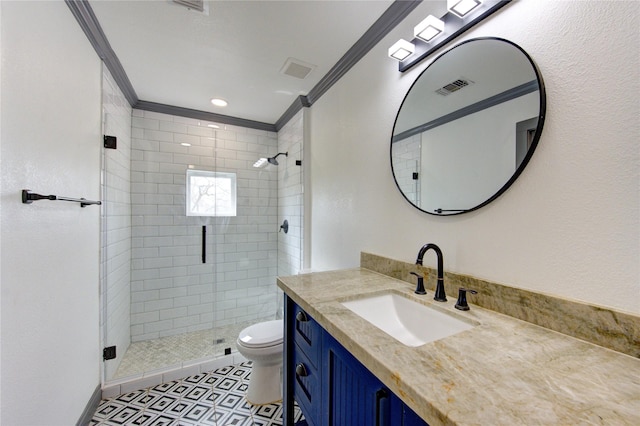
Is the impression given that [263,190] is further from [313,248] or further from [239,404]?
[239,404]

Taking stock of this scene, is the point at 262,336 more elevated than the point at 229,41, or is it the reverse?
the point at 229,41

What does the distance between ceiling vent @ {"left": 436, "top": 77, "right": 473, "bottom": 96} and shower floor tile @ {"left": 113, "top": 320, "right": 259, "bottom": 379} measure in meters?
2.47

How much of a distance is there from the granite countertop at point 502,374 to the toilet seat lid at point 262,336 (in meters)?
1.04

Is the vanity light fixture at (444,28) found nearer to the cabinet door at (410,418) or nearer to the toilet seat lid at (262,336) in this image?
the cabinet door at (410,418)

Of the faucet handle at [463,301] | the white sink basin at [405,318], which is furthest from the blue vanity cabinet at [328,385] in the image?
the faucet handle at [463,301]

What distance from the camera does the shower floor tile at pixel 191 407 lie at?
5.12 ft

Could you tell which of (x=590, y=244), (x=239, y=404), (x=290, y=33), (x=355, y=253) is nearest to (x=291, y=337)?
(x=355, y=253)

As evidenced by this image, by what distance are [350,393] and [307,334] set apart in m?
0.33

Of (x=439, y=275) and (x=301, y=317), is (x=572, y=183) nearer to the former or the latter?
(x=439, y=275)

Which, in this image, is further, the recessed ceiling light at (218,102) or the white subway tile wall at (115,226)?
the recessed ceiling light at (218,102)

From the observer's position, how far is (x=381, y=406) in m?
0.64

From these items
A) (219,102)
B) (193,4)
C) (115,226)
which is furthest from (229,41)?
(115,226)

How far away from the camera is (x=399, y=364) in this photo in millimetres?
584

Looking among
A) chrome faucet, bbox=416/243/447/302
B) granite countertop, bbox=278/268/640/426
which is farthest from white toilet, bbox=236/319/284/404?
chrome faucet, bbox=416/243/447/302
